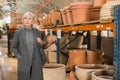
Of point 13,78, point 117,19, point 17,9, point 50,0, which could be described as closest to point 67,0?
point 50,0

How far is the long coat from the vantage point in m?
3.32

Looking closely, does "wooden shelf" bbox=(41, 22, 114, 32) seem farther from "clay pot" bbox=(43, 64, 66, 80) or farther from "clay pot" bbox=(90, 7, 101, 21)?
"clay pot" bbox=(43, 64, 66, 80)

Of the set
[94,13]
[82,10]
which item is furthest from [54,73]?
[94,13]

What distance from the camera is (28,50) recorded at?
3.33 meters

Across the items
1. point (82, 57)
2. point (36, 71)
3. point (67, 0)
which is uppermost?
point (67, 0)

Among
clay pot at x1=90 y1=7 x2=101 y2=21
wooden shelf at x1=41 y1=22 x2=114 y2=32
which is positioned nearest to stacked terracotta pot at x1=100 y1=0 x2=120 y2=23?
wooden shelf at x1=41 y1=22 x2=114 y2=32

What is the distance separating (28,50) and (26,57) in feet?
0.35

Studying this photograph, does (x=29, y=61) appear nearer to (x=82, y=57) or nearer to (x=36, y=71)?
(x=36, y=71)

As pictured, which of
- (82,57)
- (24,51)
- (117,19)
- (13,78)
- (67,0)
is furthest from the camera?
(67,0)

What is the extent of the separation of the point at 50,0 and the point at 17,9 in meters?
1.63

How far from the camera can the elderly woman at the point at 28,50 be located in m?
3.32

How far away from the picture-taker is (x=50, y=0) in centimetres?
1010

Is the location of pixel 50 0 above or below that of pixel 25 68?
above

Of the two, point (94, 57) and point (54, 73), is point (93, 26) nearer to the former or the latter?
point (94, 57)
